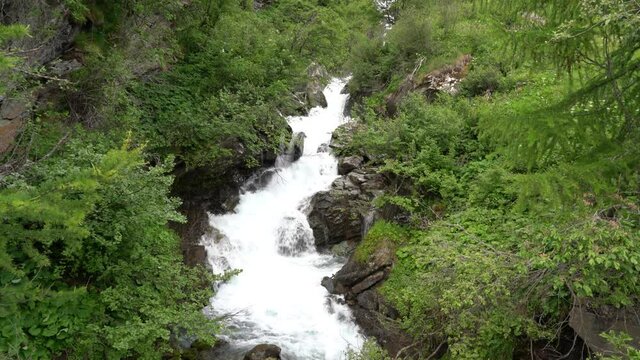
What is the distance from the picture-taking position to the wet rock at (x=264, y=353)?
8156 mm

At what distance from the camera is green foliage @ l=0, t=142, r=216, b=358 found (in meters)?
5.50

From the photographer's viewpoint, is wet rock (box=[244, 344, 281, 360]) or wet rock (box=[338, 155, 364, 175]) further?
wet rock (box=[338, 155, 364, 175])

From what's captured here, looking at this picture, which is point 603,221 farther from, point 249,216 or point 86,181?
point 249,216

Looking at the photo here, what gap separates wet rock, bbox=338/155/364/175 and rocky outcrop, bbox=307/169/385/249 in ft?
1.58

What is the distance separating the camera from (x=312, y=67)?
21.7m

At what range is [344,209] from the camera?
483 inches

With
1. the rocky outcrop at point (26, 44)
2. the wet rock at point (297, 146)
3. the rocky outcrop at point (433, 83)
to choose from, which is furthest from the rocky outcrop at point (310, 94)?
the rocky outcrop at point (26, 44)

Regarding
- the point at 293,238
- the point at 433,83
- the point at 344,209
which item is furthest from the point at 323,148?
the point at 433,83

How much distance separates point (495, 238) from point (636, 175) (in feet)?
12.0

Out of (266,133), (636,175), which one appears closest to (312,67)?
(266,133)

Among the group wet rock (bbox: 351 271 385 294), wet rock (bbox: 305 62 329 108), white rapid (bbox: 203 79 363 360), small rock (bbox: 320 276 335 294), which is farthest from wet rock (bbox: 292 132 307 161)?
wet rock (bbox: 351 271 385 294)

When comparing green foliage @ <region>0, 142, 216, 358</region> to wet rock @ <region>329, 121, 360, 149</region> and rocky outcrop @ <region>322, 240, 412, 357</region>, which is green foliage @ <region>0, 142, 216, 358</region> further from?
wet rock @ <region>329, 121, 360, 149</region>

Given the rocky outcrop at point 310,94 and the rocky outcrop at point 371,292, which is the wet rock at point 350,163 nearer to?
the rocky outcrop at point 371,292

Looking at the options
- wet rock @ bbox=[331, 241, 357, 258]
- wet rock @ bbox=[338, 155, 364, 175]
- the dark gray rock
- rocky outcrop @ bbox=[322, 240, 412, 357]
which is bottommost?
rocky outcrop @ bbox=[322, 240, 412, 357]
